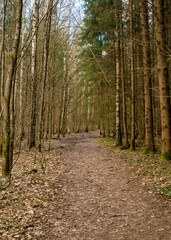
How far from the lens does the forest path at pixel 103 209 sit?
12.6ft

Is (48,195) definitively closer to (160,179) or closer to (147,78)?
(160,179)

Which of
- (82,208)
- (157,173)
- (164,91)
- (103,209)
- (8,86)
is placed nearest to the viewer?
(103,209)

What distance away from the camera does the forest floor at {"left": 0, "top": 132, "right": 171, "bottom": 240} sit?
3832 millimetres

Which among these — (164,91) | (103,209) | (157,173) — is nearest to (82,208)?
(103,209)

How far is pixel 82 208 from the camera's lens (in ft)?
16.6

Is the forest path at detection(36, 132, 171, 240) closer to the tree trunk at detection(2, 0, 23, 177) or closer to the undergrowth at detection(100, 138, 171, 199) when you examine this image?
the undergrowth at detection(100, 138, 171, 199)

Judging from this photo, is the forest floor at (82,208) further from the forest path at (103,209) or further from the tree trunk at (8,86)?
the tree trunk at (8,86)

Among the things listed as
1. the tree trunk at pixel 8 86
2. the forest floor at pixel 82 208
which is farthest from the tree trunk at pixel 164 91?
the tree trunk at pixel 8 86

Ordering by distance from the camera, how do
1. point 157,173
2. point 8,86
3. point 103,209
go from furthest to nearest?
point 157,173 → point 8,86 → point 103,209

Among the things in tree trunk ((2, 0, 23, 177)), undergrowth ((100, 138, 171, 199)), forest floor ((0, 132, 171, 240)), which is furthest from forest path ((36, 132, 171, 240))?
tree trunk ((2, 0, 23, 177))

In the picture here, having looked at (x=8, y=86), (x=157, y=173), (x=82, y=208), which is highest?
(x=8, y=86)

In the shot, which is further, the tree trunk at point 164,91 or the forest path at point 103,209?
the tree trunk at point 164,91

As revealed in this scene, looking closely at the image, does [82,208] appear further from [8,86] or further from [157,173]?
[8,86]

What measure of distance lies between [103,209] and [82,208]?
54 centimetres
